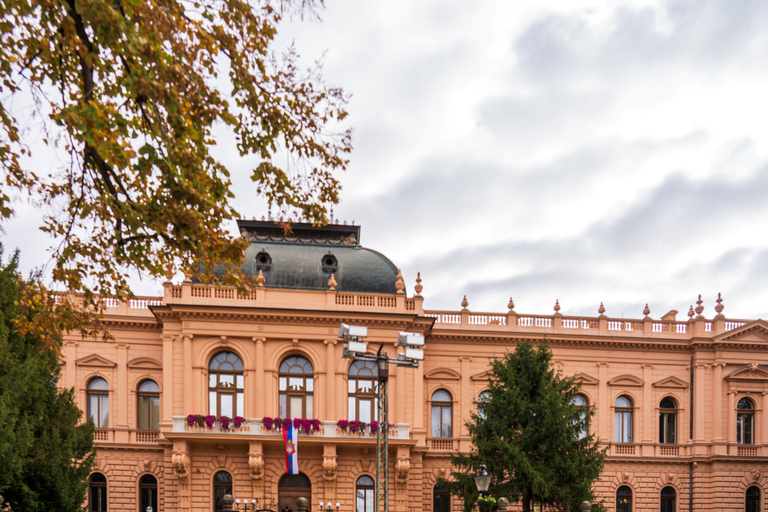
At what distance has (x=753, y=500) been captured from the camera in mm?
36781

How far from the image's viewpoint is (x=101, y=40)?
8203 mm

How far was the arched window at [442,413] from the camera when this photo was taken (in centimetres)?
3659

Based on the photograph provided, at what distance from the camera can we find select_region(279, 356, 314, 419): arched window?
1331 inches

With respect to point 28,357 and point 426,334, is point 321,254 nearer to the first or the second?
point 426,334

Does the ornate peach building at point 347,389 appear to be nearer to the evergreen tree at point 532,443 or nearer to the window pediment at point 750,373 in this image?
the window pediment at point 750,373

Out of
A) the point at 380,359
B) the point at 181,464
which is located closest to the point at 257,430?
the point at 181,464

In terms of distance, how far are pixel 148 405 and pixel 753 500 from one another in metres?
31.6

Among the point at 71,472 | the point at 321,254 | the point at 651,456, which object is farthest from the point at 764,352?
the point at 71,472

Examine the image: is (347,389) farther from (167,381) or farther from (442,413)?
(167,381)

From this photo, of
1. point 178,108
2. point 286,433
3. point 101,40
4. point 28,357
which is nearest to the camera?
point 101,40

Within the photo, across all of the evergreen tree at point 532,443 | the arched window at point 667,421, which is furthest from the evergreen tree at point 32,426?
the arched window at point 667,421

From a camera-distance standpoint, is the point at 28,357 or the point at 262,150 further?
the point at 28,357

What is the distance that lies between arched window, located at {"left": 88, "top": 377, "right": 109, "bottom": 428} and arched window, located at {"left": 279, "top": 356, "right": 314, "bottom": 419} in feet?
28.8

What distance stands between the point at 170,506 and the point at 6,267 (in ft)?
55.1
